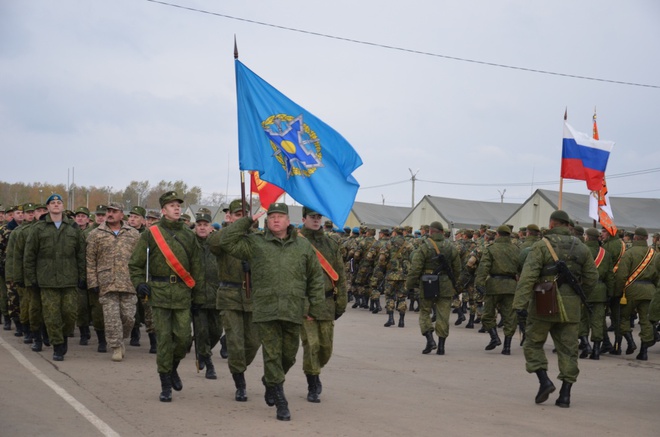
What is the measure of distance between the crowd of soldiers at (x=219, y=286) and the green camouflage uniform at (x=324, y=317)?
0.6 inches

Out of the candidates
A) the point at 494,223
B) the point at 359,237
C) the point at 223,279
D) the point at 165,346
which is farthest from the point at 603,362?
the point at 494,223

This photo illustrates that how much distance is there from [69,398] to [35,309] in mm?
3987

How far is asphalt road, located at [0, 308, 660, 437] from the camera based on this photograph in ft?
22.8

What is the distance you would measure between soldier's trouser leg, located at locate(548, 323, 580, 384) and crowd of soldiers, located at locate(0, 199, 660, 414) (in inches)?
0.7

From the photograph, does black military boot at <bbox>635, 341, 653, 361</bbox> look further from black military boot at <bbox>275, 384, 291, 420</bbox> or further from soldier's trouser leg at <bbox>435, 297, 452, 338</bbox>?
black military boot at <bbox>275, 384, 291, 420</bbox>

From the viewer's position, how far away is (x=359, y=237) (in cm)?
2369

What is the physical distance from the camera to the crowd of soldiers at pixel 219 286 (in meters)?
8.33

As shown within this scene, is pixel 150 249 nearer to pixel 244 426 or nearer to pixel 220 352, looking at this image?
pixel 244 426

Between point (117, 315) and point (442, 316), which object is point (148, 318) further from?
point (442, 316)

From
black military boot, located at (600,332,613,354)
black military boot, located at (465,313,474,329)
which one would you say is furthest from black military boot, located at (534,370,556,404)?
black military boot, located at (465,313,474,329)

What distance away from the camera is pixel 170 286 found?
8266 mm

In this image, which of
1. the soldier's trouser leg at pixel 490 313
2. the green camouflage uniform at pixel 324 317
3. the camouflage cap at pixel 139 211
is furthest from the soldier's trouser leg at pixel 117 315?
the soldier's trouser leg at pixel 490 313

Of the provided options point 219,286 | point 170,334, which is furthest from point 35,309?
point 170,334

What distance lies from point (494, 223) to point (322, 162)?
38531mm
